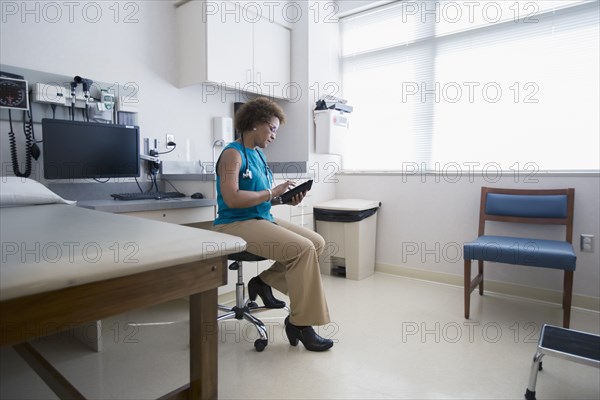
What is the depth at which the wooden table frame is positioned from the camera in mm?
654

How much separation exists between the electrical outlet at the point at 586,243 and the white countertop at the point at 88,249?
255 centimetres

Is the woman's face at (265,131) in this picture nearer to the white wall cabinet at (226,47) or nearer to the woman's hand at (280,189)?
the woman's hand at (280,189)

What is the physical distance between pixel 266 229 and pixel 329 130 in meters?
1.78

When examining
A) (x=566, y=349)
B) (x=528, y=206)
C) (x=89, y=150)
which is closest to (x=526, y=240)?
(x=528, y=206)

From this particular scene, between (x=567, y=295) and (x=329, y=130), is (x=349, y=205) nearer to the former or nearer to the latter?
(x=329, y=130)

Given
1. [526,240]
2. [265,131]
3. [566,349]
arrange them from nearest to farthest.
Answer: [566,349]
[265,131]
[526,240]

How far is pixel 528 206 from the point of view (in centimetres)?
251

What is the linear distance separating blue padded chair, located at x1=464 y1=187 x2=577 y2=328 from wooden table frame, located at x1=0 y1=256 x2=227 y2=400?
1.81 metres

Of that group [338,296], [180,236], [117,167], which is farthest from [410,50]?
[180,236]

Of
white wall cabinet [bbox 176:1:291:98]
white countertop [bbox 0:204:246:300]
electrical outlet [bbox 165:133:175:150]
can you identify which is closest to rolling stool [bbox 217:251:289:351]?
white countertop [bbox 0:204:246:300]

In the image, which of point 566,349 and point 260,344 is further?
point 260,344

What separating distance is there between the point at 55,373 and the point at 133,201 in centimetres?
123

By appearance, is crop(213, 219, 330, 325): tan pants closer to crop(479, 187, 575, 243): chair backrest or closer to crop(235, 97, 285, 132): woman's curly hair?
crop(235, 97, 285, 132): woman's curly hair

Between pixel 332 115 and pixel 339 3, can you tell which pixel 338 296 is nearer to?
pixel 332 115
